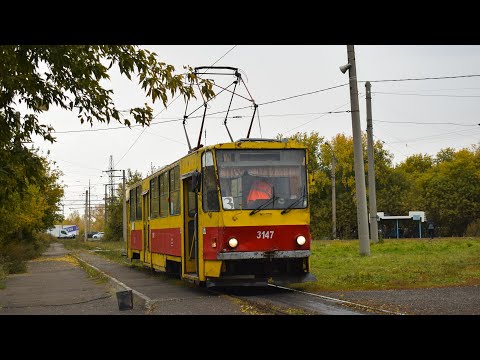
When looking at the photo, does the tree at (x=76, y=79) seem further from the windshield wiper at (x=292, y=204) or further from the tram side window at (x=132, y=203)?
the tram side window at (x=132, y=203)

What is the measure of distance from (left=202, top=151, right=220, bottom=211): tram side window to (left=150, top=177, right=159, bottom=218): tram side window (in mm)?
5830

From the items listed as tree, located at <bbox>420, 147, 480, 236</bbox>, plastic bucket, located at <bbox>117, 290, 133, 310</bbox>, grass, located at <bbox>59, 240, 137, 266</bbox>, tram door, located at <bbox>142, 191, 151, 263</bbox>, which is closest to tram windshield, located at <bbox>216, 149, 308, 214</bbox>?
plastic bucket, located at <bbox>117, 290, 133, 310</bbox>

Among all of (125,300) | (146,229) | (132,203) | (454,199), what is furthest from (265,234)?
(454,199)

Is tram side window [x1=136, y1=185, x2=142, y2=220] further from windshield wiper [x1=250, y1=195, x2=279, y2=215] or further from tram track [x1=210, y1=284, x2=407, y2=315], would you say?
windshield wiper [x1=250, y1=195, x2=279, y2=215]

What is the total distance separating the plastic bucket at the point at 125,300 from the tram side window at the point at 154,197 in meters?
7.50

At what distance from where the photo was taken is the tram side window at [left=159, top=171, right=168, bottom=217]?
18.9 m

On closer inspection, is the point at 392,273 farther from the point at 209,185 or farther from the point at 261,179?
the point at 209,185

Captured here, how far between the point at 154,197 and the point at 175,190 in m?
3.51

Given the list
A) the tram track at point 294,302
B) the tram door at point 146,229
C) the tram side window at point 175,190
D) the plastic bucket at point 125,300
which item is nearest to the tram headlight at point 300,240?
the tram track at point 294,302

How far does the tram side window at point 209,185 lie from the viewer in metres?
14.5

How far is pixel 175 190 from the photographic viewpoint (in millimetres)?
17562
